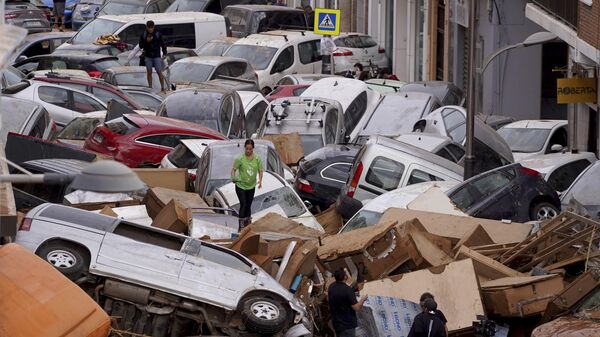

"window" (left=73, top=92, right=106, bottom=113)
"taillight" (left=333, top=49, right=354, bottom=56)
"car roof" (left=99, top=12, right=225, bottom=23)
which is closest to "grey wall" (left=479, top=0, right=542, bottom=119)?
"taillight" (left=333, top=49, right=354, bottom=56)

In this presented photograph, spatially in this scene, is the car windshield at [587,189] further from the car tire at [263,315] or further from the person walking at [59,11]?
the person walking at [59,11]

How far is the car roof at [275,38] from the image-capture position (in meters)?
36.6

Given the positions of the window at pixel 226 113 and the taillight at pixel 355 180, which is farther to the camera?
the window at pixel 226 113

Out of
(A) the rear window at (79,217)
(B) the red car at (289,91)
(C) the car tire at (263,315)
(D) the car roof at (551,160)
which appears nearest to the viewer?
(C) the car tire at (263,315)

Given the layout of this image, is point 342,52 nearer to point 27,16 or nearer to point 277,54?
point 277,54

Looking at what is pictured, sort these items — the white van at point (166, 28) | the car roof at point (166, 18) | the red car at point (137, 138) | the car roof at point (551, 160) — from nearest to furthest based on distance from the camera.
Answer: the car roof at point (551, 160) < the red car at point (137, 138) < the white van at point (166, 28) < the car roof at point (166, 18)

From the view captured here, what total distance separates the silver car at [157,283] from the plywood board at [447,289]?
5.55ft

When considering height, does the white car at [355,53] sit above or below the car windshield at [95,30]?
below

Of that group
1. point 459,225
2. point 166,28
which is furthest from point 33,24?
point 459,225

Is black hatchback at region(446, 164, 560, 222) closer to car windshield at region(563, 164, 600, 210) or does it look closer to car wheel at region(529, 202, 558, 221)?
car wheel at region(529, 202, 558, 221)

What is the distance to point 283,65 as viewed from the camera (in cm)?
3638

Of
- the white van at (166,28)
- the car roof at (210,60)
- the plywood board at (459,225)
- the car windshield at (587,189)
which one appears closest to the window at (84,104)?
the car roof at (210,60)

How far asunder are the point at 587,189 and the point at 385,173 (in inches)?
112

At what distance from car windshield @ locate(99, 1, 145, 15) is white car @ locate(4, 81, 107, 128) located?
18.0m
